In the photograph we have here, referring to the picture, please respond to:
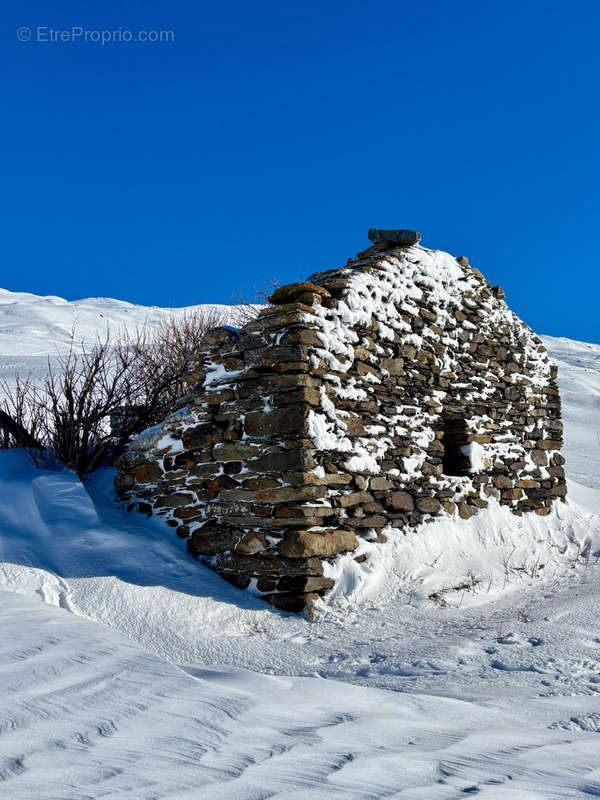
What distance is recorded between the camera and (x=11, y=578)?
476 cm

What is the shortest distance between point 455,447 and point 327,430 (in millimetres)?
2300

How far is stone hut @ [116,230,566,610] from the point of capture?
5.51 meters

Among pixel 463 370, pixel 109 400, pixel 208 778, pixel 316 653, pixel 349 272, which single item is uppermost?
pixel 349 272

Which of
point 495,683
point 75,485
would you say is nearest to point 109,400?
point 75,485

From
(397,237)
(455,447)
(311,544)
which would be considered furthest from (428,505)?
(397,237)

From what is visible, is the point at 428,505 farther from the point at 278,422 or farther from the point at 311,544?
the point at 278,422

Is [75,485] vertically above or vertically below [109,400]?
below

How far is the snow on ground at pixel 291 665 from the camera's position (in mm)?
2180

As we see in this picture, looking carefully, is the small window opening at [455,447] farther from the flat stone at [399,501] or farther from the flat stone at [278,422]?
the flat stone at [278,422]

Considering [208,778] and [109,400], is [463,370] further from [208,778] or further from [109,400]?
[208,778]

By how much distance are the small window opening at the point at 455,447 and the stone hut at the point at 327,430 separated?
15 mm

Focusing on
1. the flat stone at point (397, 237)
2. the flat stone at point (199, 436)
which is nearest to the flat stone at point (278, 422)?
the flat stone at point (199, 436)

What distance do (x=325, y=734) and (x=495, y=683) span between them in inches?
66.6

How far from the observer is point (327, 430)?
5664 millimetres
